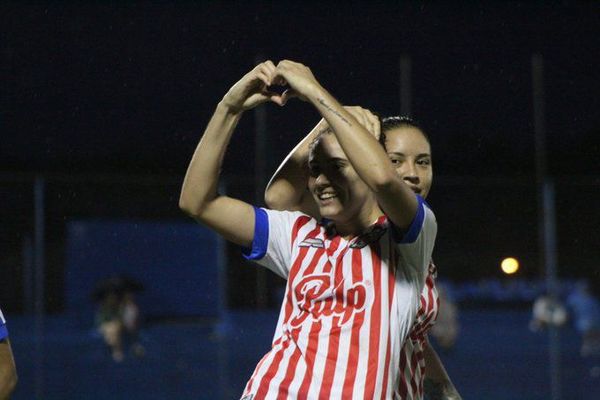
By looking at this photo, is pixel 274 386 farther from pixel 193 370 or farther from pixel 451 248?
pixel 451 248

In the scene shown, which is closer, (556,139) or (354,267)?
(354,267)

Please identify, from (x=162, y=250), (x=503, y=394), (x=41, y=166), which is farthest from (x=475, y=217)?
(x=41, y=166)

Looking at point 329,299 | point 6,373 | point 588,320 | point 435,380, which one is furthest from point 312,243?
point 588,320

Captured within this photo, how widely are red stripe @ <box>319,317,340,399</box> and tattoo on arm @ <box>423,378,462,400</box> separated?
2.70 ft

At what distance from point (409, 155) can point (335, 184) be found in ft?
1.51

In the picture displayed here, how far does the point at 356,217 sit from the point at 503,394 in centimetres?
768

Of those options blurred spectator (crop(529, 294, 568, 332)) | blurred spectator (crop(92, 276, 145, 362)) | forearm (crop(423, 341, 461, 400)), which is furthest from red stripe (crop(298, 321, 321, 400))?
blurred spectator (crop(92, 276, 145, 362))

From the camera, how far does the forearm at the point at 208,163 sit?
254 centimetres

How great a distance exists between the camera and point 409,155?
284cm

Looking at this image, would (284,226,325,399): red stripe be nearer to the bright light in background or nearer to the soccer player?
the soccer player

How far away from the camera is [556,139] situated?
1880 centimetres

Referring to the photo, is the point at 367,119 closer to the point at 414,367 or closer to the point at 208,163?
the point at 208,163

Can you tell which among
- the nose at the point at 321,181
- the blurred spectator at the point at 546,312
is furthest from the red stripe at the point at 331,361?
the blurred spectator at the point at 546,312

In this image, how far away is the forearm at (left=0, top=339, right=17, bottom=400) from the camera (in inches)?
127
